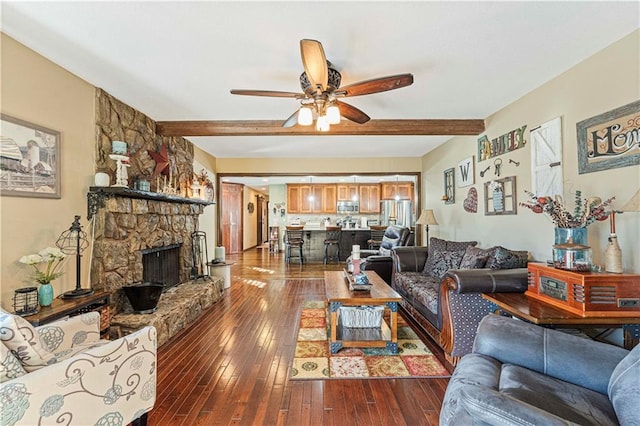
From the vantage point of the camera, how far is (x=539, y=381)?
1.29 m

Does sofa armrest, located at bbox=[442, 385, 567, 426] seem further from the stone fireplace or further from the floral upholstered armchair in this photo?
the stone fireplace

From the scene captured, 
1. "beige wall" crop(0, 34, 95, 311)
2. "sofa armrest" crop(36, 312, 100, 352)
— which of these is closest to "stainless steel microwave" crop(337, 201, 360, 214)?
"beige wall" crop(0, 34, 95, 311)

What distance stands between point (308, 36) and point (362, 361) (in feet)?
8.36

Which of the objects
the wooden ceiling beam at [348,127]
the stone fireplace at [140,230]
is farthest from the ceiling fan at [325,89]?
the stone fireplace at [140,230]

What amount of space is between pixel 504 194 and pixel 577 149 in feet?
3.25

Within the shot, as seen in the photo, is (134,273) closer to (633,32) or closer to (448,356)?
(448,356)

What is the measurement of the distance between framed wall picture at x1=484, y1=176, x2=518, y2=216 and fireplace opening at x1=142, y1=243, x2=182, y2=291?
398cm

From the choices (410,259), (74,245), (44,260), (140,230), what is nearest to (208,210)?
(140,230)

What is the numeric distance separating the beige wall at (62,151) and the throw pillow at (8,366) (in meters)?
1.16

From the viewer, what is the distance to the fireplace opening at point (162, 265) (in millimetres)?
3469

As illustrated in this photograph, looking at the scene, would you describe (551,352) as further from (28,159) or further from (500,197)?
(28,159)

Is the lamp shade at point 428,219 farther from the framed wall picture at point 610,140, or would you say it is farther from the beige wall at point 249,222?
the beige wall at point 249,222

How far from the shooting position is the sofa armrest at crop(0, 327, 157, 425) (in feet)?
3.67

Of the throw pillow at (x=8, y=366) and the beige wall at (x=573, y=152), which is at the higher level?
the beige wall at (x=573, y=152)
